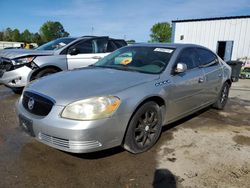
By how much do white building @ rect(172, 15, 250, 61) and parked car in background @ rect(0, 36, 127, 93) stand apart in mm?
12005

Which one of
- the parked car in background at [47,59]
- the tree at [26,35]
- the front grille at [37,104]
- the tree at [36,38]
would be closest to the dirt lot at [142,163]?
the front grille at [37,104]

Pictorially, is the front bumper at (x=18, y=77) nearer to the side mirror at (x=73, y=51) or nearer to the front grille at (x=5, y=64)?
the front grille at (x=5, y=64)

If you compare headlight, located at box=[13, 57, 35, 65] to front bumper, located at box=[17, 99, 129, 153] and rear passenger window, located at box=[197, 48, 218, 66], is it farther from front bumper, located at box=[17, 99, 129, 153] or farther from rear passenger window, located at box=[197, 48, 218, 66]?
rear passenger window, located at box=[197, 48, 218, 66]

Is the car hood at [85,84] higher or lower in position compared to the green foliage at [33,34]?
lower

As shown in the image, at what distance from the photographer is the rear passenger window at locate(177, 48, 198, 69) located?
3.98 meters

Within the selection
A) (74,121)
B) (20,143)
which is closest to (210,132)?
(74,121)

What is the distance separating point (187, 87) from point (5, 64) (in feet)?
15.0

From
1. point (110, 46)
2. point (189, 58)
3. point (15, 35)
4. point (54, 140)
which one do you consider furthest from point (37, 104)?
point (15, 35)

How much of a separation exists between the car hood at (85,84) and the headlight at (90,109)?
6 centimetres

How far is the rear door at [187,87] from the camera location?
11.9 feet

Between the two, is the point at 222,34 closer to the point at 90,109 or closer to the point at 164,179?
the point at 164,179

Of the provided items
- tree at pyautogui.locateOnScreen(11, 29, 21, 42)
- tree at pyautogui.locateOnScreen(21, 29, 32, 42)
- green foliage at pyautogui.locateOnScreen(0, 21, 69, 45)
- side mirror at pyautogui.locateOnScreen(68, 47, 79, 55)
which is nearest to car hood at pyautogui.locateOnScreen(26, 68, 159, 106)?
side mirror at pyautogui.locateOnScreen(68, 47, 79, 55)

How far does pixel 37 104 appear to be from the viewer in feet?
9.49

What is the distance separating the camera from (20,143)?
3.48 m
